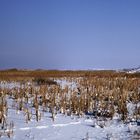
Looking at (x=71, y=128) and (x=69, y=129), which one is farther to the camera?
(x=71, y=128)

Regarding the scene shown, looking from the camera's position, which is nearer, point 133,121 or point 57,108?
point 133,121

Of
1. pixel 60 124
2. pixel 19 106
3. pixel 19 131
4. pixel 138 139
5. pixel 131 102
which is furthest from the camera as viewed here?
pixel 131 102

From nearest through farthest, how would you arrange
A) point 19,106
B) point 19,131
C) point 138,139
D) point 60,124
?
point 138,139 → point 19,131 → point 60,124 → point 19,106

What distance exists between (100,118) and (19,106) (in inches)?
116

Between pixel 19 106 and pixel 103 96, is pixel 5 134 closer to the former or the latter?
pixel 19 106

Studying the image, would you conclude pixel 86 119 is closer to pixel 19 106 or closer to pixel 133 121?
pixel 133 121

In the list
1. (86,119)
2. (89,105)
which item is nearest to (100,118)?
(86,119)

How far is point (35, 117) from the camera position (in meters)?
10.5

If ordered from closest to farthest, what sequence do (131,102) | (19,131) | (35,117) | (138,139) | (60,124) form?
(138,139)
(19,131)
(60,124)
(35,117)
(131,102)

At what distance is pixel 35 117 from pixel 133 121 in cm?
291

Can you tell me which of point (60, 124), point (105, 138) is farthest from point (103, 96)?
point (105, 138)

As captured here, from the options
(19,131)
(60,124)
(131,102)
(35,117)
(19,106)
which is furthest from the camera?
(131,102)

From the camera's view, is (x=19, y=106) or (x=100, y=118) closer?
(x=100, y=118)

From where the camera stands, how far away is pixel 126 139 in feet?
26.5
